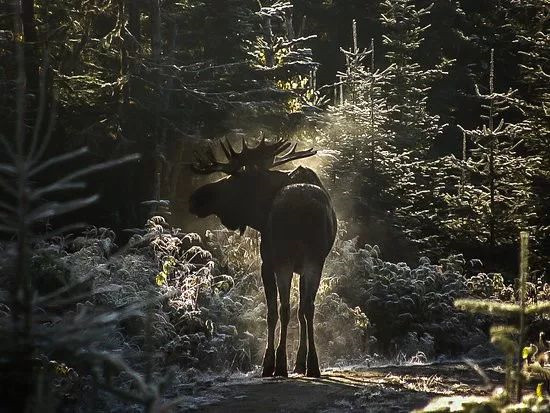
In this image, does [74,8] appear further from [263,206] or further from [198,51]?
[263,206]

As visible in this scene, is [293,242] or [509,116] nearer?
[293,242]

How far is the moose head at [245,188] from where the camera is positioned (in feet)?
35.7

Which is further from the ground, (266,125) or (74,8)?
(74,8)

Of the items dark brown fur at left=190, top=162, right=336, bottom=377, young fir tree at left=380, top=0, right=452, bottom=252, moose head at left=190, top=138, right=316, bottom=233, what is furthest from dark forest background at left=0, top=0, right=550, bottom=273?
dark brown fur at left=190, top=162, right=336, bottom=377

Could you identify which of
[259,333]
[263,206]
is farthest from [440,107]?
[263,206]

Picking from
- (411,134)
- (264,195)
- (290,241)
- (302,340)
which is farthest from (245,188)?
(411,134)

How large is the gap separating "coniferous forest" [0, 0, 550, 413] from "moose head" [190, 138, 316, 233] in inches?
1.0

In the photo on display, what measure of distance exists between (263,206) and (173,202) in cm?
790

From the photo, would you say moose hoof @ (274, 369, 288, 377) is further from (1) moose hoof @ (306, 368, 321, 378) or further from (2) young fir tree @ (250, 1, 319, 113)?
(2) young fir tree @ (250, 1, 319, 113)

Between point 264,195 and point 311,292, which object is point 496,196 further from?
point 311,292

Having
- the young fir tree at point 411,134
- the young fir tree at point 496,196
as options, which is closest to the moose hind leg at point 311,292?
the young fir tree at point 496,196

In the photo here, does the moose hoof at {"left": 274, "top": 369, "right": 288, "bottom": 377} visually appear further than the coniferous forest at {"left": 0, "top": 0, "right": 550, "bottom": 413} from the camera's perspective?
Yes

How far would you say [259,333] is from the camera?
553 inches

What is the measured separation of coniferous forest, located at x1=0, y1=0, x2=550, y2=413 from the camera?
8445 millimetres
